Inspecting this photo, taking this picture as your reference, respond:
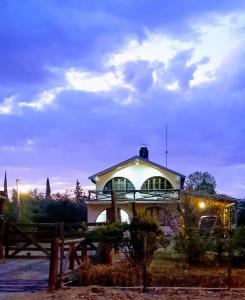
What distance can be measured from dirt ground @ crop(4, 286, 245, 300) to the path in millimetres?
746

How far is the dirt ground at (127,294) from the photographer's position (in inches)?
460

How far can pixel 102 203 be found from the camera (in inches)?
1647

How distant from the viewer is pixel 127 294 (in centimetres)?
1206

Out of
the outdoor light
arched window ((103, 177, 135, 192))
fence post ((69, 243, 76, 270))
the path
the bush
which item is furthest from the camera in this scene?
arched window ((103, 177, 135, 192))

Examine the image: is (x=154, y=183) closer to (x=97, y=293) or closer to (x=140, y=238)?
(x=140, y=238)

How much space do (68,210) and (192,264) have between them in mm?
34086

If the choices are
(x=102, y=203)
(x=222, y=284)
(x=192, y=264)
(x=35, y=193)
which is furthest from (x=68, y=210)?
(x=222, y=284)

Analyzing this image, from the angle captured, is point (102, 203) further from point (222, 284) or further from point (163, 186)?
point (222, 284)

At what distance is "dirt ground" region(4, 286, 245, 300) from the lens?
11672 millimetres

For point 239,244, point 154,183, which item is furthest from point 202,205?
point 154,183

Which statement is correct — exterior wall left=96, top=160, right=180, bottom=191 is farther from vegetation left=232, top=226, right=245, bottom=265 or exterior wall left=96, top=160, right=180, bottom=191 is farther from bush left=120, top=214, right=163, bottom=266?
bush left=120, top=214, right=163, bottom=266

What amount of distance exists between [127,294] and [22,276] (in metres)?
4.48

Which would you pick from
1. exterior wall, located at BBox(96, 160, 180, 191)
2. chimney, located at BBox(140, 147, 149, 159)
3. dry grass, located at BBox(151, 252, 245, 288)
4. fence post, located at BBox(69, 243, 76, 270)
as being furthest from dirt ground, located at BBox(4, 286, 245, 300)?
chimney, located at BBox(140, 147, 149, 159)

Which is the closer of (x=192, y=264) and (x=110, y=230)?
(x=110, y=230)
